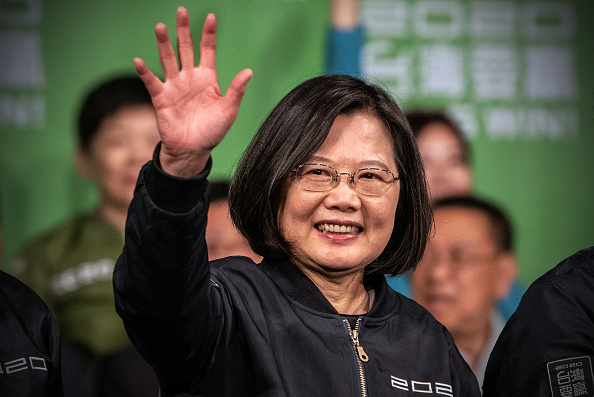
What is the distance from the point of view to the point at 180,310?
1260 mm

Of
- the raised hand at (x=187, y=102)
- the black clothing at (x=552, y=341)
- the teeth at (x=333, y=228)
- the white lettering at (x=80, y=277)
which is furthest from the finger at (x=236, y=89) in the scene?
the white lettering at (x=80, y=277)

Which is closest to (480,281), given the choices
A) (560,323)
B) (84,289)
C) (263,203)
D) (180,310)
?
(560,323)

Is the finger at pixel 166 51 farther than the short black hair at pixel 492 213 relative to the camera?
No

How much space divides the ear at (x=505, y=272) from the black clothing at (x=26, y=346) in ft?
7.26

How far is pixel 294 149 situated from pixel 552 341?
0.81 metres

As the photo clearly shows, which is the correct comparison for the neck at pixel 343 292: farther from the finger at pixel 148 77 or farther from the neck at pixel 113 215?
the neck at pixel 113 215

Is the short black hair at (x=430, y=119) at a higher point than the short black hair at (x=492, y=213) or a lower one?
higher

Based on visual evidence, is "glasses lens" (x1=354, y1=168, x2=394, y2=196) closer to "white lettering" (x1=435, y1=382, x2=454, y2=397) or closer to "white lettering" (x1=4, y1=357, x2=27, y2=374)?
"white lettering" (x1=435, y1=382, x2=454, y2=397)

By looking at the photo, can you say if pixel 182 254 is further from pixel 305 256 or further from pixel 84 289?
pixel 84 289

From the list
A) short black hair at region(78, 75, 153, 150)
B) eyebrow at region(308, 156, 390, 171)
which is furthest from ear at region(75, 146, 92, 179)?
eyebrow at region(308, 156, 390, 171)

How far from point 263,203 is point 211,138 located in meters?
0.39

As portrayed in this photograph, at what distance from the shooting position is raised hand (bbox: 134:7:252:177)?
1237mm

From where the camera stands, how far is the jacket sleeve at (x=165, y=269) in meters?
1.21

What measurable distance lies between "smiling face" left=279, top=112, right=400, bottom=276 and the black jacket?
0.26ft
